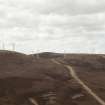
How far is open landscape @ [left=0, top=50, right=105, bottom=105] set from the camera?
72.4 metres

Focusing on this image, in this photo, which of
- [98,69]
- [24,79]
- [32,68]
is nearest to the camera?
[24,79]

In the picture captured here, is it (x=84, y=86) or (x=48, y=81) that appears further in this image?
(x=48, y=81)

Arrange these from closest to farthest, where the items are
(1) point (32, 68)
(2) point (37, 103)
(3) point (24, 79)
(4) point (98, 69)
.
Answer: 1. (2) point (37, 103)
2. (3) point (24, 79)
3. (1) point (32, 68)
4. (4) point (98, 69)

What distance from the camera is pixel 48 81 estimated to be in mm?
81188

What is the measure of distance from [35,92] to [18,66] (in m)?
19.3

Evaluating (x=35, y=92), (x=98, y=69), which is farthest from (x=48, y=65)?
(x=35, y=92)

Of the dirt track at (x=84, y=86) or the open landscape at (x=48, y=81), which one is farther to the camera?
the dirt track at (x=84, y=86)

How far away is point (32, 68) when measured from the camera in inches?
3563

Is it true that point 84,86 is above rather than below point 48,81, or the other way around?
below

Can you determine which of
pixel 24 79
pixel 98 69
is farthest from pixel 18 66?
pixel 98 69

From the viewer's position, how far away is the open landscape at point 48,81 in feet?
237

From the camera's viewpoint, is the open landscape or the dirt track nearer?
the open landscape

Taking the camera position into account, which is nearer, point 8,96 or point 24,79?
point 8,96

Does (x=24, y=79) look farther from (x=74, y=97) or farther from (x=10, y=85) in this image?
→ (x=74, y=97)
